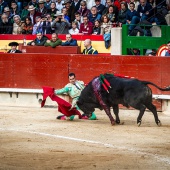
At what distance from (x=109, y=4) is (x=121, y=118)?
12.9 ft

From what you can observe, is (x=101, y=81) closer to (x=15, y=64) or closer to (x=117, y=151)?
(x=117, y=151)

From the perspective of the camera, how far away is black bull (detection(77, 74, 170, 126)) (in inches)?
556

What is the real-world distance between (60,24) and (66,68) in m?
1.89

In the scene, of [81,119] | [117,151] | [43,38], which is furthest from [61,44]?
[117,151]

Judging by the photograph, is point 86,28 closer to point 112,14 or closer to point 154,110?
point 112,14

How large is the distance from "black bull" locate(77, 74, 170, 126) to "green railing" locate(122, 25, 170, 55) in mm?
3392

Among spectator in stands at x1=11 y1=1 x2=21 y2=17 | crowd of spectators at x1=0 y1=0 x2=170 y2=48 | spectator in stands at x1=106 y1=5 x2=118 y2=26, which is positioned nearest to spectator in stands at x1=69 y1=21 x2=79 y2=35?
crowd of spectators at x1=0 y1=0 x2=170 y2=48

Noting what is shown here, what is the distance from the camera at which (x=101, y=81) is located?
14633 mm

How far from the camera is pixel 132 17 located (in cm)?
1830

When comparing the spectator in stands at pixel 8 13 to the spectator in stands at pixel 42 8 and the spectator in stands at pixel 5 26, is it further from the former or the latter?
the spectator in stands at pixel 42 8

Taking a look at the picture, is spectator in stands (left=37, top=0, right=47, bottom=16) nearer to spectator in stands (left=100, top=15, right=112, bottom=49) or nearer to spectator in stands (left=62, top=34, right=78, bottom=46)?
spectator in stands (left=62, top=34, right=78, bottom=46)

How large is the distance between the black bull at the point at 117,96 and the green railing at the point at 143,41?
3.39 meters

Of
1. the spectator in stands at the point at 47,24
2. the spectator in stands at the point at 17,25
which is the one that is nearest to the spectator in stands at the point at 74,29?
the spectator in stands at the point at 47,24

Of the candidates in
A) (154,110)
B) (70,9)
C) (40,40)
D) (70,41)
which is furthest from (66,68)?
(154,110)
